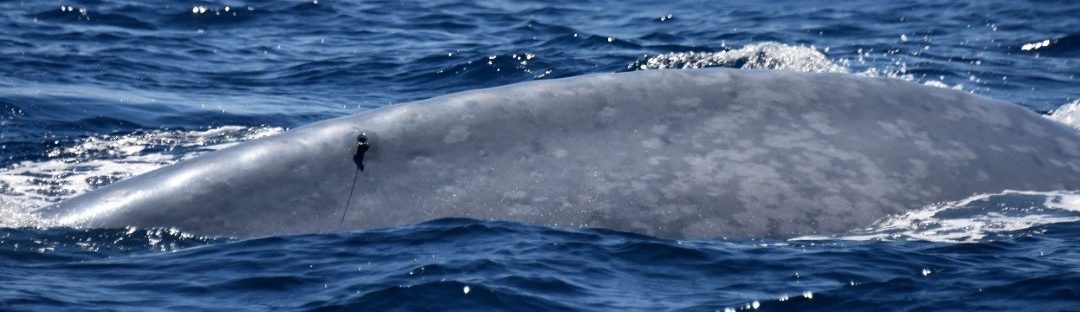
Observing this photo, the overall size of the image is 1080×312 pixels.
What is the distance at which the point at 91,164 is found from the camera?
11.6 metres

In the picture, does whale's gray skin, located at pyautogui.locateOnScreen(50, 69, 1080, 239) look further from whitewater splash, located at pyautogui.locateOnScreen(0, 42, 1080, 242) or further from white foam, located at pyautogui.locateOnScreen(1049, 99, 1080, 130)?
white foam, located at pyautogui.locateOnScreen(1049, 99, 1080, 130)

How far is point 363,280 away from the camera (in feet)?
24.5

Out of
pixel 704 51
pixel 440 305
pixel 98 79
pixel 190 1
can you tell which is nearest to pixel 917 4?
pixel 704 51

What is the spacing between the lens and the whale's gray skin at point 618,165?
7656 millimetres

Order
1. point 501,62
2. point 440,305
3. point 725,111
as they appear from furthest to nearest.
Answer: point 501,62 < point 725,111 < point 440,305

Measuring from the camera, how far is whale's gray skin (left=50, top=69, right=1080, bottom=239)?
7.66 metres

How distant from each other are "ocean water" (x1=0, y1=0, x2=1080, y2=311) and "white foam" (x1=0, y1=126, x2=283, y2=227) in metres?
0.04

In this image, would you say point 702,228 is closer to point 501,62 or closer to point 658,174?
point 658,174

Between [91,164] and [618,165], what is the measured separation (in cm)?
522

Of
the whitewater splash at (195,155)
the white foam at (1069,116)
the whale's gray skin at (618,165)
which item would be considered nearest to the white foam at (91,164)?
the whitewater splash at (195,155)

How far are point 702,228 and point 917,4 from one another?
1796cm

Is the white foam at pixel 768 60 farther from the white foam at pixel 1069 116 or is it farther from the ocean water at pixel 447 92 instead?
the white foam at pixel 1069 116

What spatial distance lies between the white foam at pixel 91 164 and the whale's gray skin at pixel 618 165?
123cm

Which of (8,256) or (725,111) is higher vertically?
(725,111)
